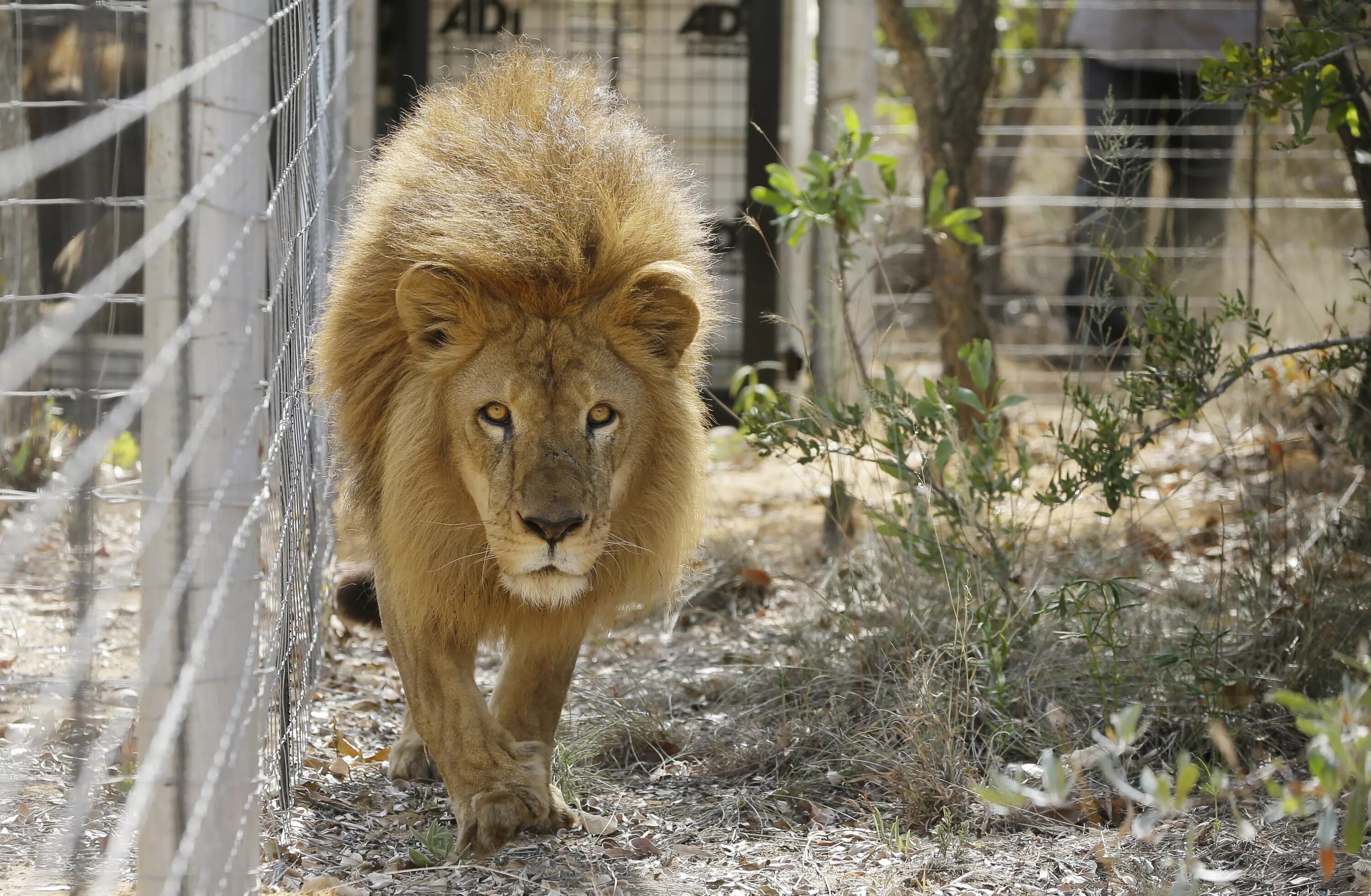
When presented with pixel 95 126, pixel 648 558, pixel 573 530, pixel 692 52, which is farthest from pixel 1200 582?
pixel 692 52

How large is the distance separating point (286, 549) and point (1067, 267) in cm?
913

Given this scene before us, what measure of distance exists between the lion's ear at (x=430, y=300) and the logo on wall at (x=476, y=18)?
417 centimetres

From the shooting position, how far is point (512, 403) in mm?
2439

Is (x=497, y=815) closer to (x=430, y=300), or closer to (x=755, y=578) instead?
(x=430, y=300)

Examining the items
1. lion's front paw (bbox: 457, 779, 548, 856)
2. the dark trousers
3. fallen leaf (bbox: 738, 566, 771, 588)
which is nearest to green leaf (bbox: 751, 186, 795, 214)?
fallen leaf (bbox: 738, 566, 771, 588)

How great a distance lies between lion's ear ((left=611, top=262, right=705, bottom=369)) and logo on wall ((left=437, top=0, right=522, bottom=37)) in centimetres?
410

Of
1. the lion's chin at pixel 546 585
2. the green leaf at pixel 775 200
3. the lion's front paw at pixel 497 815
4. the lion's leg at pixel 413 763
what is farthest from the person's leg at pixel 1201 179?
the lion's front paw at pixel 497 815

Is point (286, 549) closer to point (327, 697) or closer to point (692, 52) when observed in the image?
point (327, 697)

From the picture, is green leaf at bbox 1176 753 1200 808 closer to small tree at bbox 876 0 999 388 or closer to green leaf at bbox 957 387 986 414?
green leaf at bbox 957 387 986 414

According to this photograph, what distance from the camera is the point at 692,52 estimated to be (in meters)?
6.50

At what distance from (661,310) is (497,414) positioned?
36cm

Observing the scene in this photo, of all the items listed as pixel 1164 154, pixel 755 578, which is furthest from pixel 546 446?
pixel 1164 154

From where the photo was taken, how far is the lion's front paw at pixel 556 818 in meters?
2.47

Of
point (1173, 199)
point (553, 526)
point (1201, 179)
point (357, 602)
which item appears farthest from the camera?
point (1201, 179)
